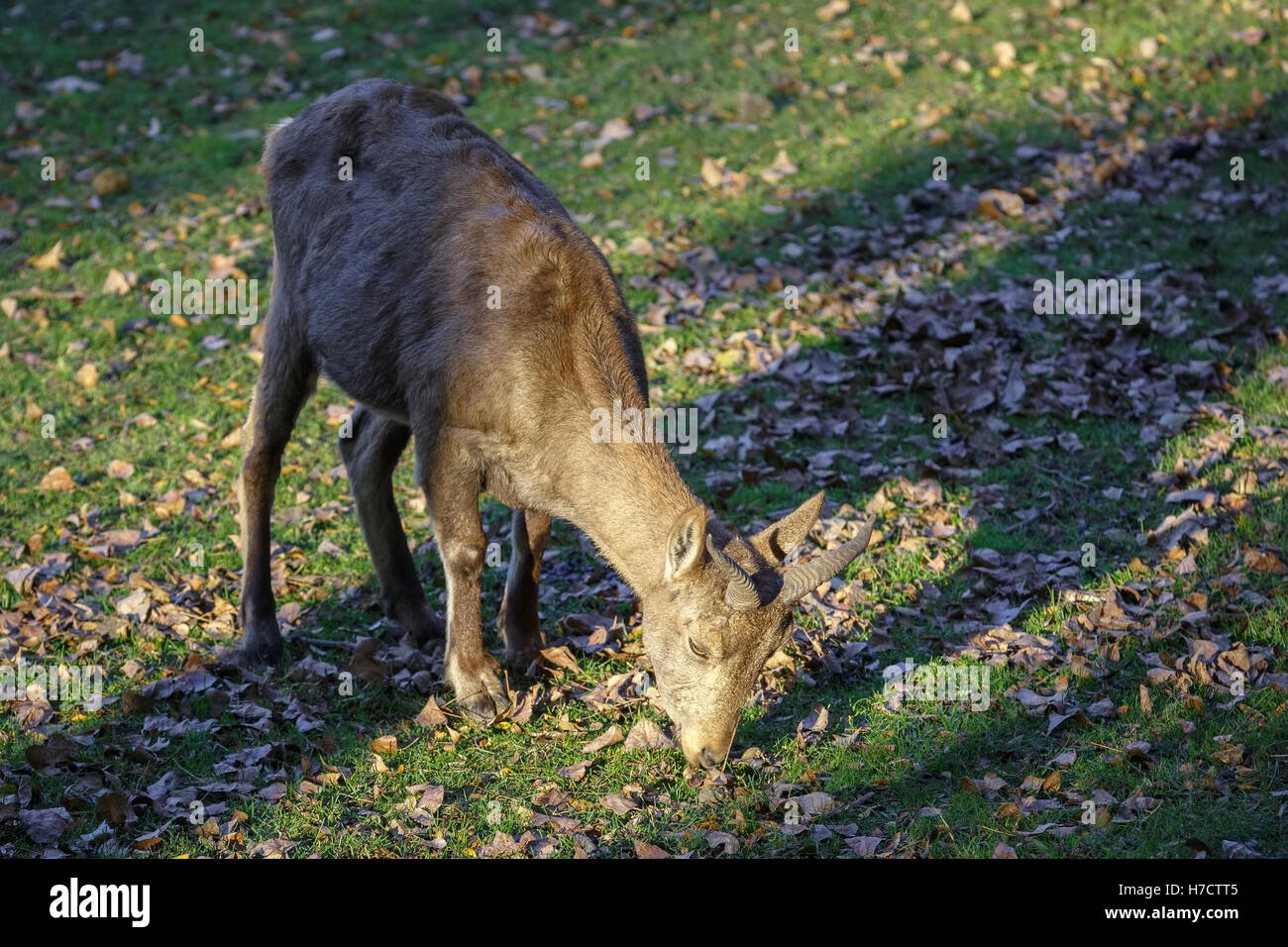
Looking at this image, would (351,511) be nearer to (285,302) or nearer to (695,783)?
(285,302)

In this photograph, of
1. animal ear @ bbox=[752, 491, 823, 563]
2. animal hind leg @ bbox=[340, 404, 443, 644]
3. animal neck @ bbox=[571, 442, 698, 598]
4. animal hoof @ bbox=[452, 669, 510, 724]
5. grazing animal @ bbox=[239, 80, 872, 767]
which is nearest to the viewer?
grazing animal @ bbox=[239, 80, 872, 767]

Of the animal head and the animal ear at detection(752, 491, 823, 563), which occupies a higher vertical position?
the animal ear at detection(752, 491, 823, 563)

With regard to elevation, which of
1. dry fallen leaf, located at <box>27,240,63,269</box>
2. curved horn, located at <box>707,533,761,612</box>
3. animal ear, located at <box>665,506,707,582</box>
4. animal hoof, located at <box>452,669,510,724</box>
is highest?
dry fallen leaf, located at <box>27,240,63,269</box>

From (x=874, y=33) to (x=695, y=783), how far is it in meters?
12.1

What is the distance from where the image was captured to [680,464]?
29.8ft

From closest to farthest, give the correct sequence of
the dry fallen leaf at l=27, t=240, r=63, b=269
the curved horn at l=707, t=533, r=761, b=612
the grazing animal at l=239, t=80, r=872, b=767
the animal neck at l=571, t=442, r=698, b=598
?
the curved horn at l=707, t=533, r=761, b=612 → the grazing animal at l=239, t=80, r=872, b=767 → the animal neck at l=571, t=442, r=698, b=598 → the dry fallen leaf at l=27, t=240, r=63, b=269

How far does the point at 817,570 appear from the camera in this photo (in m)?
5.70

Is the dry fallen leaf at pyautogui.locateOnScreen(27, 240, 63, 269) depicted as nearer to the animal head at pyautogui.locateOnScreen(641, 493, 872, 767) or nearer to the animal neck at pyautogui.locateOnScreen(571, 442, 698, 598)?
the animal neck at pyautogui.locateOnScreen(571, 442, 698, 598)

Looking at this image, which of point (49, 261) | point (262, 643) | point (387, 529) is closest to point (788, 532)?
point (387, 529)

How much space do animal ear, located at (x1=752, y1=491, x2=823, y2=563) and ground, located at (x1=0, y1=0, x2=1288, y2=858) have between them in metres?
1.01

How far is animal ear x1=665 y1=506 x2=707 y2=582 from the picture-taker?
18.7 feet

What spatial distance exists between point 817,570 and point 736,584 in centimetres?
37

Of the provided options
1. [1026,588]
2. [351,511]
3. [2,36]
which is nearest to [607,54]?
[2,36]

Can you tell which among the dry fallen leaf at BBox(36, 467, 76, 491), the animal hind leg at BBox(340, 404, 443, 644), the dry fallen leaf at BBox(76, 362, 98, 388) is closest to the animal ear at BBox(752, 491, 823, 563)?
the animal hind leg at BBox(340, 404, 443, 644)
